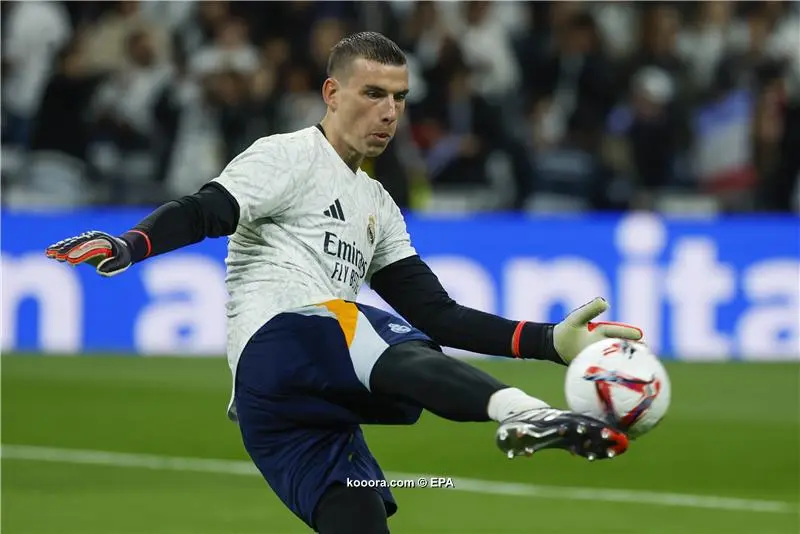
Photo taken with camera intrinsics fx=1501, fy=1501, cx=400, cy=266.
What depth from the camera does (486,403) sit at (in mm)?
4734

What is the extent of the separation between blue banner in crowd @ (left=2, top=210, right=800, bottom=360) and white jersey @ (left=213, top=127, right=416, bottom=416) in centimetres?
891

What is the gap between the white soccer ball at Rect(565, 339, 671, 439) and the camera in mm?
4699

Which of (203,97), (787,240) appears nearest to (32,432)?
(203,97)

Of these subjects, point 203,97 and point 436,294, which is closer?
point 436,294

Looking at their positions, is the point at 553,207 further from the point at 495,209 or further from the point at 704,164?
the point at 704,164

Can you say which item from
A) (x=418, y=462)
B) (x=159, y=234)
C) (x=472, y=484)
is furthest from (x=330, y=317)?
(x=418, y=462)

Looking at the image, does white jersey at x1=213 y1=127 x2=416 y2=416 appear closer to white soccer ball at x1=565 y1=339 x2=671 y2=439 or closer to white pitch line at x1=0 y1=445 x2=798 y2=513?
white soccer ball at x1=565 y1=339 x2=671 y2=439

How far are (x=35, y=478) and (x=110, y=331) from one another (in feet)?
16.5

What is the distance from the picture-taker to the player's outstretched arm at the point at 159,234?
186 inches

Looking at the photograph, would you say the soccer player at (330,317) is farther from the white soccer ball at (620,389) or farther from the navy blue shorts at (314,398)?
the white soccer ball at (620,389)

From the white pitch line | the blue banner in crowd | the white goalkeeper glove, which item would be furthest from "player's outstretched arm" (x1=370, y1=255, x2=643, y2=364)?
the blue banner in crowd

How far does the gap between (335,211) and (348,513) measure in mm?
1113

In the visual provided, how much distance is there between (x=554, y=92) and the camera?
16.3 m

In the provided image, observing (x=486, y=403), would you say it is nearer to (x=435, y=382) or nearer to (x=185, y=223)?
(x=435, y=382)
